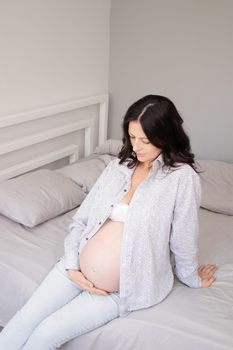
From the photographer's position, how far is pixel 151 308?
1.22 meters

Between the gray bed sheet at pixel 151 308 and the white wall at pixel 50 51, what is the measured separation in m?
0.76

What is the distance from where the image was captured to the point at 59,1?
2184 millimetres

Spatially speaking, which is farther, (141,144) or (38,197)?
(38,197)

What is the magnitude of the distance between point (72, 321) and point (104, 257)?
0.68 ft

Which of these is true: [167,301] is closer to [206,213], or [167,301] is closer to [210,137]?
[206,213]

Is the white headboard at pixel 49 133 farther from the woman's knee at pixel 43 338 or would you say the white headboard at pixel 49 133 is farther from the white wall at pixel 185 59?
the woman's knee at pixel 43 338

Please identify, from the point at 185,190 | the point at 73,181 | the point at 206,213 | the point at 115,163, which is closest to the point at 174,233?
the point at 185,190

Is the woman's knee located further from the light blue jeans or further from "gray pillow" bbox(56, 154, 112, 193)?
"gray pillow" bbox(56, 154, 112, 193)

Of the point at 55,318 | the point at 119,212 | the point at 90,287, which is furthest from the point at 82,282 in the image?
the point at 119,212

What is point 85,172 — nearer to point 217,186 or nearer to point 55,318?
point 217,186

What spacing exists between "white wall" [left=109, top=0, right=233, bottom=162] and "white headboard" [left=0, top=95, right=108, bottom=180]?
33 centimetres

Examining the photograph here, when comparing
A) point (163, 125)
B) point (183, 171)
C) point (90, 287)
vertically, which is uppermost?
point (163, 125)

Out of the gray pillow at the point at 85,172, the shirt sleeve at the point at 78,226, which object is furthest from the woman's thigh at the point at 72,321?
the gray pillow at the point at 85,172

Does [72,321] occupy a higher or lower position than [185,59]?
lower
